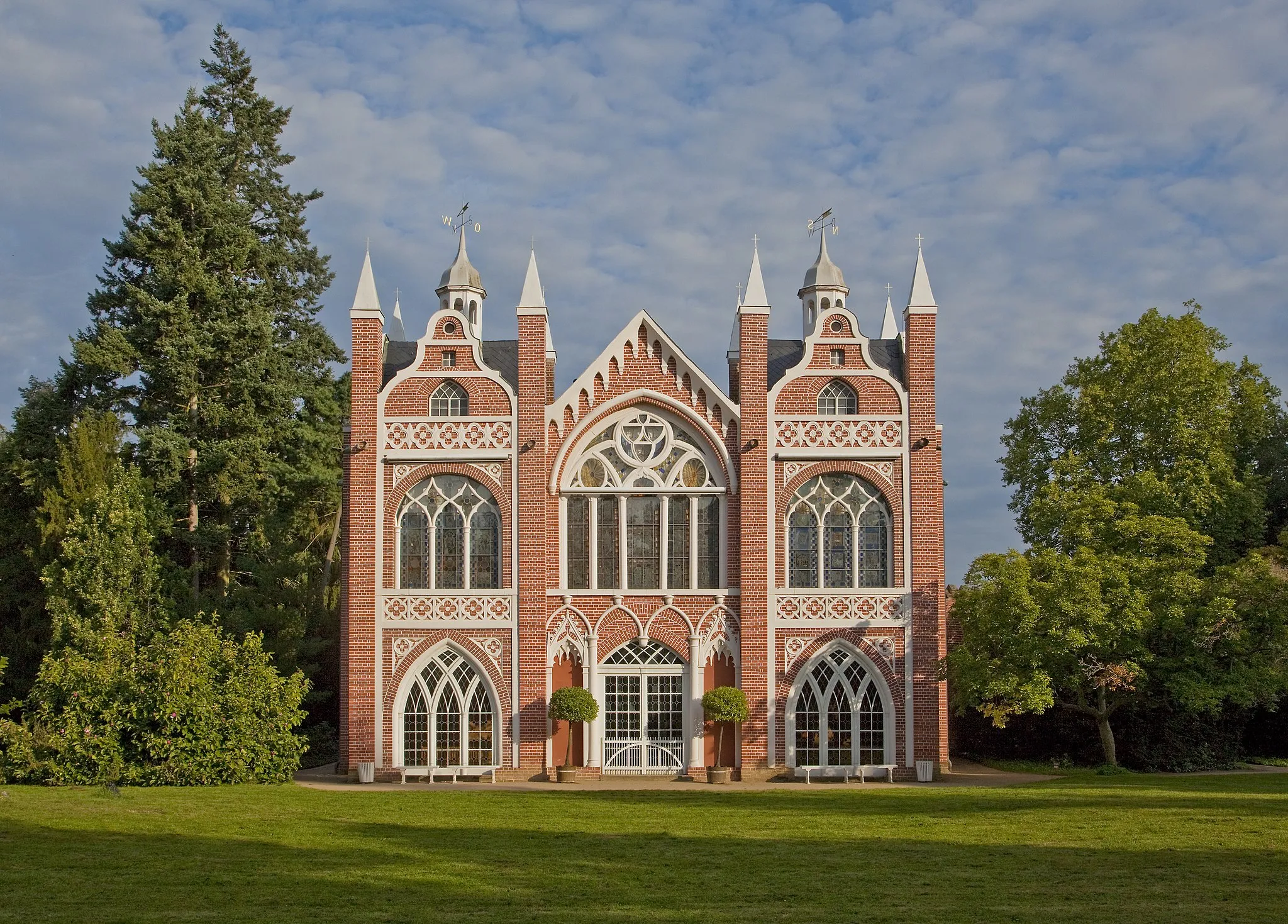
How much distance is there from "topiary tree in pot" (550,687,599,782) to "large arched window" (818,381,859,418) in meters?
8.28

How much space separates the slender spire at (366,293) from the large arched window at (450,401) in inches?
94.5

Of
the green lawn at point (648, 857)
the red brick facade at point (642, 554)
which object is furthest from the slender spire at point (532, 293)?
the green lawn at point (648, 857)

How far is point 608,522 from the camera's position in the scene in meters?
30.5

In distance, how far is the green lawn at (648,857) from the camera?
1401cm

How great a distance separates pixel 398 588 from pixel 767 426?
894 centimetres

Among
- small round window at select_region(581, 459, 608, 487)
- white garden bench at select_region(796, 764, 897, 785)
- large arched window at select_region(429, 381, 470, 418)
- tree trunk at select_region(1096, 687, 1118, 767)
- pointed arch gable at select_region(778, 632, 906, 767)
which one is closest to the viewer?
white garden bench at select_region(796, 764, 897, 785)

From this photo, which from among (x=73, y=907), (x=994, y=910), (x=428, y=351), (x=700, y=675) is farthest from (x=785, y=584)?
(x=73, y=907)

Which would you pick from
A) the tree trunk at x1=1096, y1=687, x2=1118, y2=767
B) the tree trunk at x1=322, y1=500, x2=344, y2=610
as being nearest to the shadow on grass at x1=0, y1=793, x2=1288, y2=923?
the tree trunk at x1=1096, y1=687, x2=1118, y2=767

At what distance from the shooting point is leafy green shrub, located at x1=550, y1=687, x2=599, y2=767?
28938mm

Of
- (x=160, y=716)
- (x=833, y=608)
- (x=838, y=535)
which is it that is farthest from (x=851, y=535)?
(x=160, y=716)

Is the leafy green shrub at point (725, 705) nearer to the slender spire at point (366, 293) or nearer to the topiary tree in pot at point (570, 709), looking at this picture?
the topiary tree in pot at point (570, 709)

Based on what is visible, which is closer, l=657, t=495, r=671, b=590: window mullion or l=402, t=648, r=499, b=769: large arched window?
l=402, t=648, r=499, b=769: large arched window

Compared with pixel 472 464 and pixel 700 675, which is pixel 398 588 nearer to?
pixel 472 464

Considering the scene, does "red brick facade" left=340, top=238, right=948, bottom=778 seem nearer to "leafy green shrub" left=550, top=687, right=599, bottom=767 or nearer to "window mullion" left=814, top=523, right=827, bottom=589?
"window mullion" left=814, top=523, right=827, bottom=589
